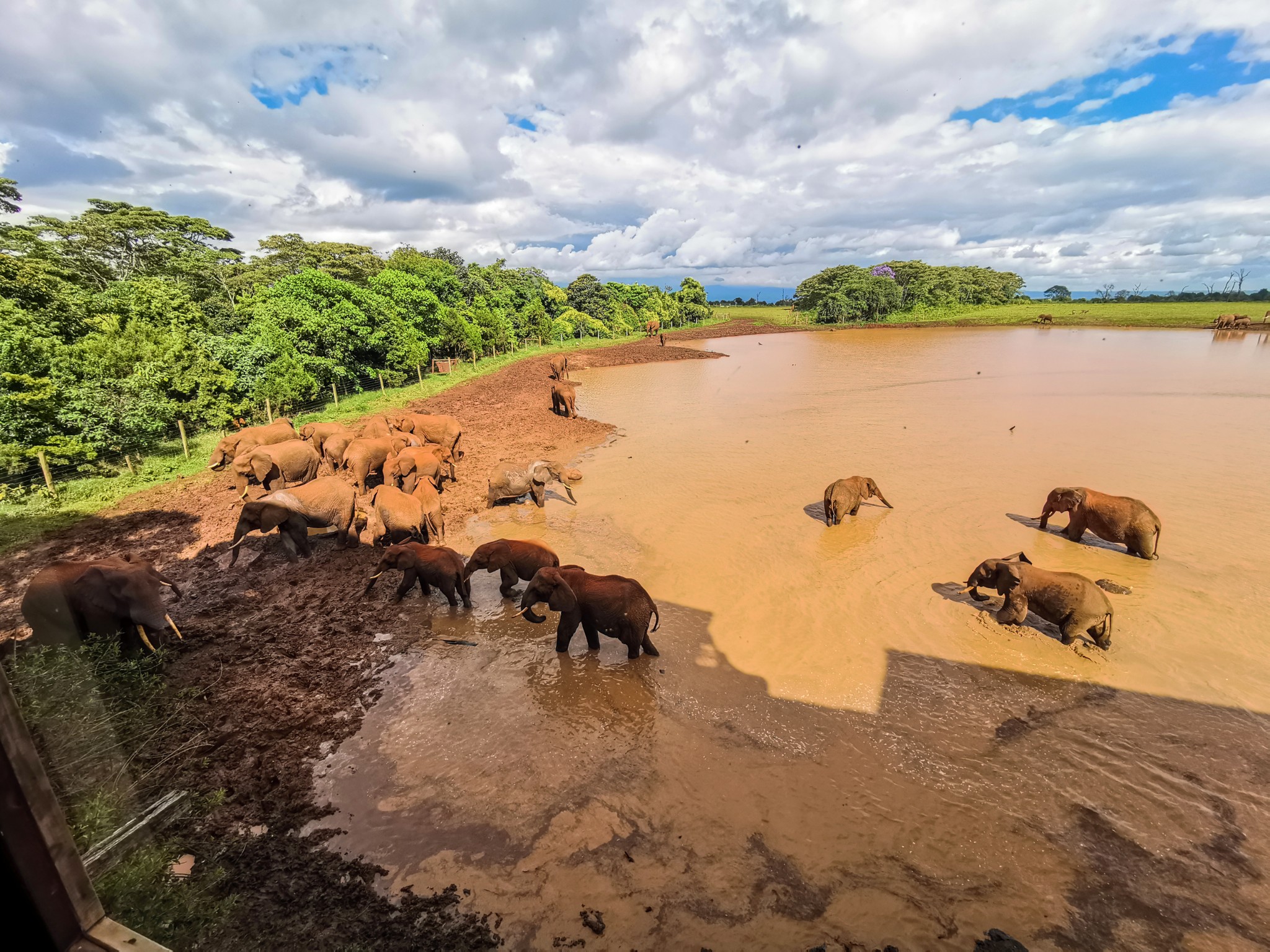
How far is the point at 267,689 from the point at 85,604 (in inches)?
94.0

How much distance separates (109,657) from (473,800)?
15.3 feet

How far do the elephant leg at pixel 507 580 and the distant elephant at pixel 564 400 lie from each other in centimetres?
1444

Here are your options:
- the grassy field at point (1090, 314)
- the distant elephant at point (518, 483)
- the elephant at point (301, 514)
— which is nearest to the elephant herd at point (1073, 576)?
the distant elephant at point (518, 483)

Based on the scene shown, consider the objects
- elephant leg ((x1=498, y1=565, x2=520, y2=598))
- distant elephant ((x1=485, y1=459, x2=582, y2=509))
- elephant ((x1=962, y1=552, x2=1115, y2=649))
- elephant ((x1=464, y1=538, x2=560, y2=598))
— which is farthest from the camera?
distant elephant ((x1=485, y1=459, x2=582, y2=509))

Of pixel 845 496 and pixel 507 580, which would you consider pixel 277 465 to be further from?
pixel 845 496

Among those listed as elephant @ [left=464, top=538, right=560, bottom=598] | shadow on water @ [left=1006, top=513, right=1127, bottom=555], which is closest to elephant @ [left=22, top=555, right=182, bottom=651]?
elephant @ [left=464, top=538, right=560, bottom=598]

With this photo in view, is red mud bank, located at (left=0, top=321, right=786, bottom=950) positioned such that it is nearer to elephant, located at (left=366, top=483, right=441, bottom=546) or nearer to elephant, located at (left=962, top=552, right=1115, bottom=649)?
elephant, located at (left=366, top=483, right=441, bottom=546)

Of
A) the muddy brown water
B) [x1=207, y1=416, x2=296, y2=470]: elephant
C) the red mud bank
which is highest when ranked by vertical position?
[x1=207, y1=416, x2=296, y2=470]: elephant

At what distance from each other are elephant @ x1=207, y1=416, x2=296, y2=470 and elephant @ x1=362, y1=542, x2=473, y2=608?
7.48 metres

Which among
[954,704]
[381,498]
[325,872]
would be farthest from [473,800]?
[381,498]

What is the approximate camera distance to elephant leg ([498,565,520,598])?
885 cm

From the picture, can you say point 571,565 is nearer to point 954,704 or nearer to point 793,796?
point 793,796

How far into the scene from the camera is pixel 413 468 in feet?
42.5

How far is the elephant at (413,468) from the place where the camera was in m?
12.6
